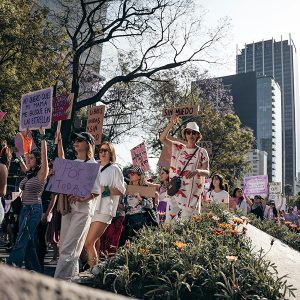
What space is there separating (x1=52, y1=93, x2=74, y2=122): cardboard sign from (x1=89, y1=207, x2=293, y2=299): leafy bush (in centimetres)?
389

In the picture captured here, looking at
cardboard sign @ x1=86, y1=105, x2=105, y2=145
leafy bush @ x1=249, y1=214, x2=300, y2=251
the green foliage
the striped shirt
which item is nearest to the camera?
the striped shirt

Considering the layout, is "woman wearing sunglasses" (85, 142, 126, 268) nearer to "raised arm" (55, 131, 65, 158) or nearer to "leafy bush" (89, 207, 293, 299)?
"raised arm" (55, 131, 65, 158)

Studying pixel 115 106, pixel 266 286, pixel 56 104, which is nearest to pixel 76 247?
pixel 266 286

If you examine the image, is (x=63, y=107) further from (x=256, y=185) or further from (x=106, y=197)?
(x=256, y=185)

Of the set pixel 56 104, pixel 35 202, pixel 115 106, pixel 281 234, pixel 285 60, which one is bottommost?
pixel 281 234

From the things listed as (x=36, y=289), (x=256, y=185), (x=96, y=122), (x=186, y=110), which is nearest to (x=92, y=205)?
(x=186, y=110)

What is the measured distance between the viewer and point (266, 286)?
2949mm

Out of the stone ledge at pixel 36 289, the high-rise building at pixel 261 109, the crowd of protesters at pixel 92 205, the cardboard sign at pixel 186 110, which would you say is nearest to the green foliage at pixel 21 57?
the crowd of protesters at pixel 92 205

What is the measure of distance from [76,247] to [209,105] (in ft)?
91.2

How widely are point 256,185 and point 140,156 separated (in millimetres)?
6071

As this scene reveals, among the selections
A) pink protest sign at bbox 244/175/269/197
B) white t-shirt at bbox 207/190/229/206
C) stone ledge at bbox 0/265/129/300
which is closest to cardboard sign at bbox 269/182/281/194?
pink protest sign at bbox 244/175/269/197

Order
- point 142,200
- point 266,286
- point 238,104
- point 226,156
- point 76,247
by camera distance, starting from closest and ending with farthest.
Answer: point 266,286 < point 76,247 < point 142,200 < point 226,156 < point 238,104

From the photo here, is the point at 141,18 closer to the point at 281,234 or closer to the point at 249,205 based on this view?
the point at 249,205

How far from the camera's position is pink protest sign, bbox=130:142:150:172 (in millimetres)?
11359
